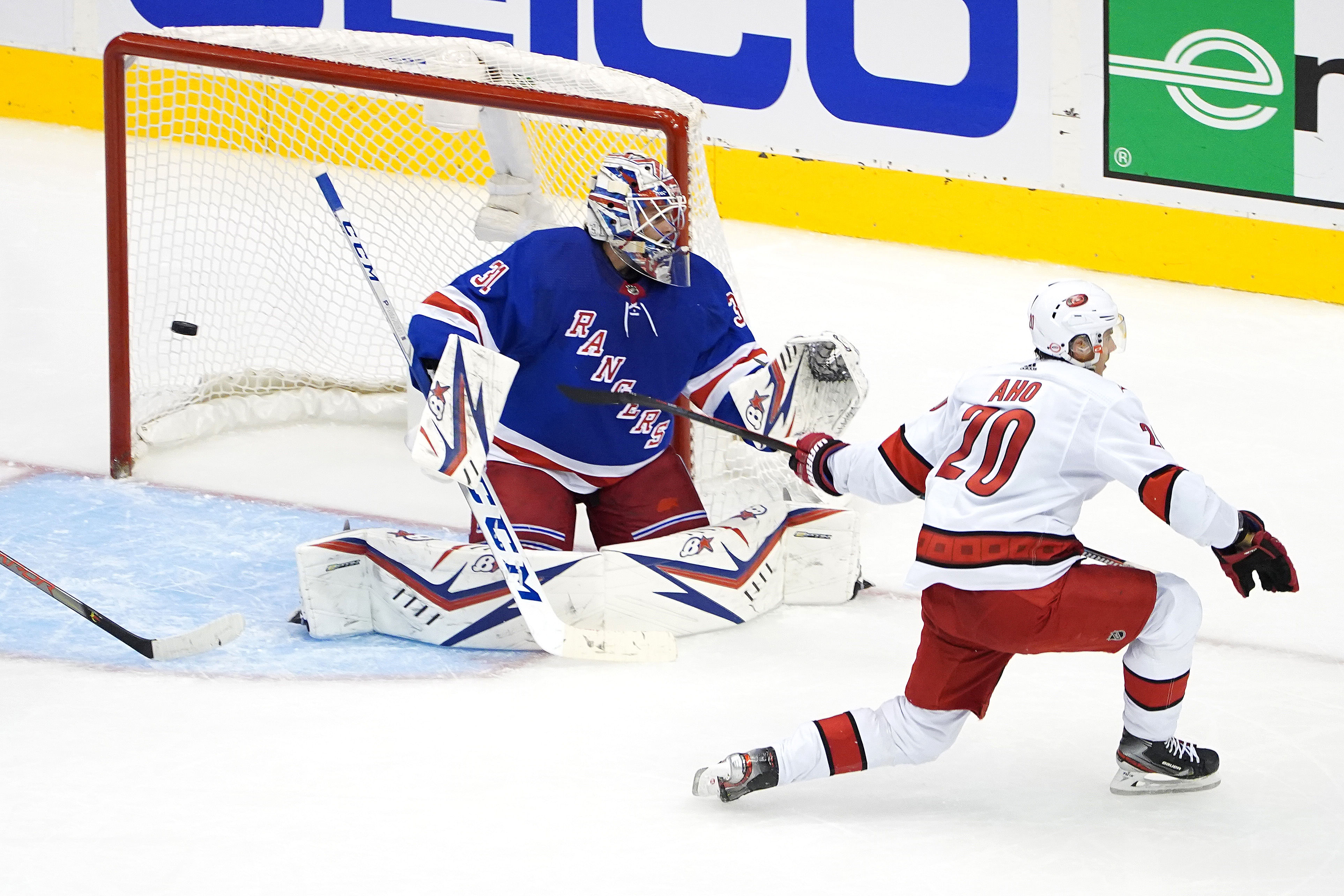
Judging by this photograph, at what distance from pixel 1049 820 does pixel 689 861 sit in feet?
1.93

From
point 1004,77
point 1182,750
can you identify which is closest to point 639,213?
point 1182,750

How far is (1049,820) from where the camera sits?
2705mm

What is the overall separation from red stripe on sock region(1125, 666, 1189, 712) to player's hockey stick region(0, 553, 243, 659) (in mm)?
1636

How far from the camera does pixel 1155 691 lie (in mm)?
2641

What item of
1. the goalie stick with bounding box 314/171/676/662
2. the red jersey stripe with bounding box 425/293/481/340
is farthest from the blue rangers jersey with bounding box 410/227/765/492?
the goalie stick with bounding box 314/171/676/662

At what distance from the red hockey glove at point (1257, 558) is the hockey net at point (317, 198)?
1.65 meters

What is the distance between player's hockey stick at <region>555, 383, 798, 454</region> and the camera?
3.25 metres

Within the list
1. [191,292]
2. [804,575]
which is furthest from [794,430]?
[191,292]

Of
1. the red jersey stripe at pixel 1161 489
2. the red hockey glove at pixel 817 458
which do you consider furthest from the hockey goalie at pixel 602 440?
the red jersey stripe at pixel 1161 489

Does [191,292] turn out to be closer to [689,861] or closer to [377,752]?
[377,752]

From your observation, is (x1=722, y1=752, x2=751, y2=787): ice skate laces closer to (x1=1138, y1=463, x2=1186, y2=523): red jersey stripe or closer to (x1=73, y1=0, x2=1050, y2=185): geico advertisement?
(x1=1138, y1=463, x2=1186, y2=523): red jersey stripe

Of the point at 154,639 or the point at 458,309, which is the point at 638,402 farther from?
the point at 154,639

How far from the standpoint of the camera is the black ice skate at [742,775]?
262 cm

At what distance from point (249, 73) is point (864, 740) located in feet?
7.52
